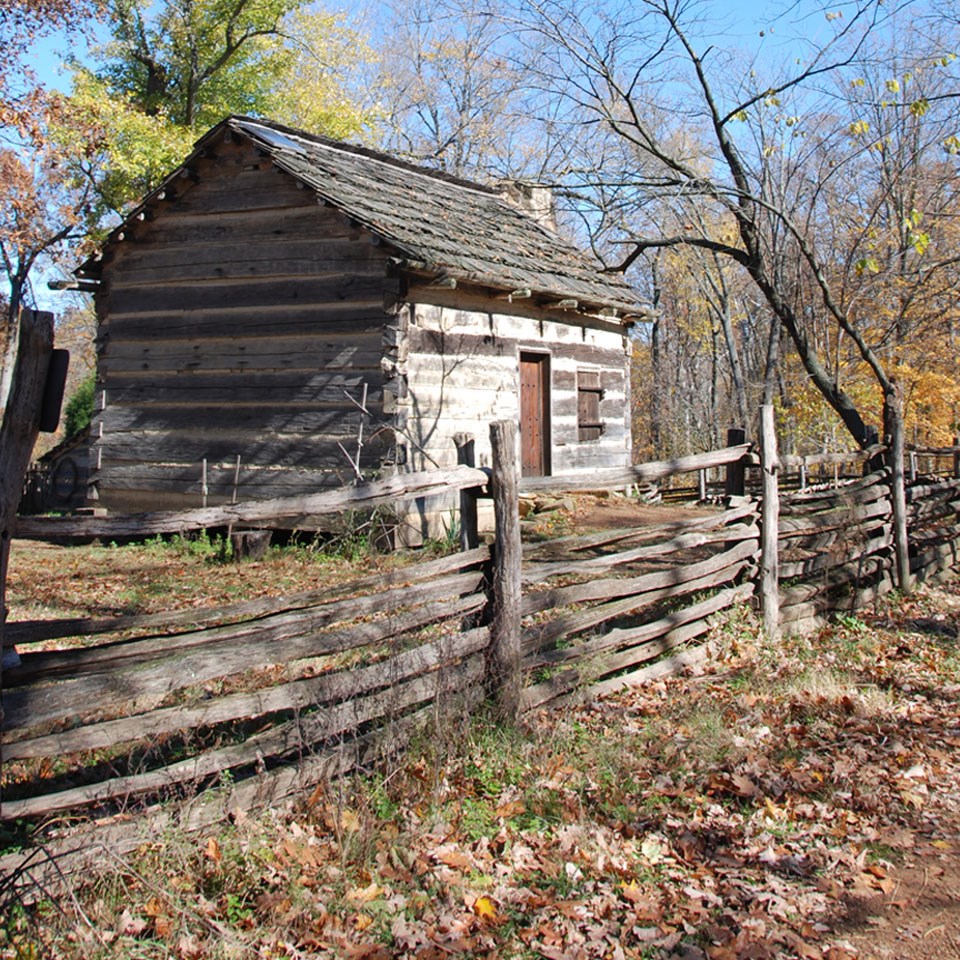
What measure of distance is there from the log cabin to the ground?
6.34 meters

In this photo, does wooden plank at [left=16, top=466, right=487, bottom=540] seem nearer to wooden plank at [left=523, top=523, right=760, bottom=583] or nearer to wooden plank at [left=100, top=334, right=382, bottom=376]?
wooden plank at [left=523, top=523, right=760, bottom=583]

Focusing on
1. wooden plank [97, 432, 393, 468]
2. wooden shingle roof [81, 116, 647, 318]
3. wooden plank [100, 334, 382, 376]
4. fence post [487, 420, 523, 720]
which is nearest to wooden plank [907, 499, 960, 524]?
wooden shingle roof [81, 116, 647, 318]

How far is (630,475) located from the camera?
7039mm

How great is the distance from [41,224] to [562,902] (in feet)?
93.1

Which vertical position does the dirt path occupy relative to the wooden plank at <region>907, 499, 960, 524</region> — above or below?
below

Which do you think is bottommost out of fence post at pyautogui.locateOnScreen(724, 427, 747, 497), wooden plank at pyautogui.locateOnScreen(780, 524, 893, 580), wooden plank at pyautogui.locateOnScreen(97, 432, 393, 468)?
wooden plank at pyautogui.locateOnScreen(780, 524, 893, 580)

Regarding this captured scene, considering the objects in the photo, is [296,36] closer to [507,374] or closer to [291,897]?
[507,374]

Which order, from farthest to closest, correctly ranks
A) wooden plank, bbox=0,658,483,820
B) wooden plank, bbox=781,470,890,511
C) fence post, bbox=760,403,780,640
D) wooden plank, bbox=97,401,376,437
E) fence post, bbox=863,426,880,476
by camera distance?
wooden plank, bbox=97,401,376,437 < fence post, bbox=863,426,880,476 < wooden plank, bbox=781,470,890,511 < fence post, bbox=760,403,780,640 < wooden plank, bbox=0,658,483,820

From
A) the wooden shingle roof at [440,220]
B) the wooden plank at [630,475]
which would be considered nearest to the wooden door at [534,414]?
the wooden shingle roof at [440,220]

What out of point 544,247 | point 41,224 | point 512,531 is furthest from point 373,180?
point 41,224

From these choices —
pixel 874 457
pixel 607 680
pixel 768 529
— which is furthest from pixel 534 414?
pixel 607 680

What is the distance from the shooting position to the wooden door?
46.1 ft

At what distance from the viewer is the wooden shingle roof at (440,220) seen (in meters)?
11.6

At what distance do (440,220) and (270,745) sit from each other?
1018cm
